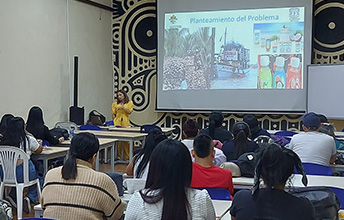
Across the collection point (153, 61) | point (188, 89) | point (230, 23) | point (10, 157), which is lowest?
point (10, 157)

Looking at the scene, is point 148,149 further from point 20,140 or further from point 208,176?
point 20,140

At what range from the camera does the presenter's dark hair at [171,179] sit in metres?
1.97

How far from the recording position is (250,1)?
29.0ft

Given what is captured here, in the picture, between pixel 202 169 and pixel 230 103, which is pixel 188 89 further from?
pixel 202 169

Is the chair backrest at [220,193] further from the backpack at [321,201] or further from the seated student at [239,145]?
the seated student at [239,145]

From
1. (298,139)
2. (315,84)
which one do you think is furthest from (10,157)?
(315,84)

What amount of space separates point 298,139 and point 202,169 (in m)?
1.68

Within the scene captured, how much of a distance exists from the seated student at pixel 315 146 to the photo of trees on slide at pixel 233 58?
4370 millimetres

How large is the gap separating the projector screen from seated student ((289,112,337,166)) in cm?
431

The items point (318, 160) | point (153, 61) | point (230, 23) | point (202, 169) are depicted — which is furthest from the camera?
point (153, 61)

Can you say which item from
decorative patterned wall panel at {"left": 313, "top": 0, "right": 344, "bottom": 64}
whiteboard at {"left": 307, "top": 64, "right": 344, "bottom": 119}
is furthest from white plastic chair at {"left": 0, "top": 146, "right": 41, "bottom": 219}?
decorative patterned wall panel at {"left": 313, "top": 0, "right": 344, "bottom": 64}

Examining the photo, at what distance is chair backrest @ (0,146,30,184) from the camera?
14.9 ft

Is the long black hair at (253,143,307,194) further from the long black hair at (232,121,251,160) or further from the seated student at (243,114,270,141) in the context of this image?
the seated student at (243,114,270,141)

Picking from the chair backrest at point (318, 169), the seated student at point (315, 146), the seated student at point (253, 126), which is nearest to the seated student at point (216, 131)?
the seated student at point (253, 126)
